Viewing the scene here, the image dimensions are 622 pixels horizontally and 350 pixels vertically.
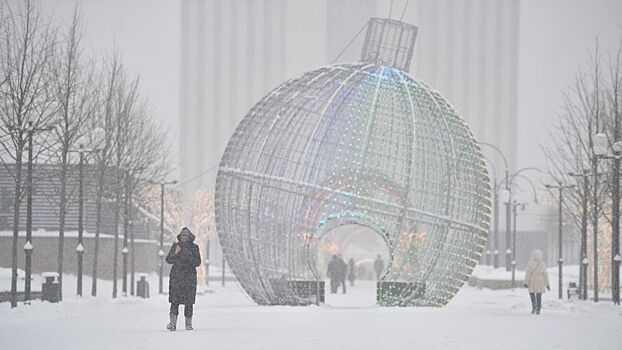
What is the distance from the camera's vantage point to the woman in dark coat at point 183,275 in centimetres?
1527

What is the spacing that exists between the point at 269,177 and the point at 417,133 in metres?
3.46

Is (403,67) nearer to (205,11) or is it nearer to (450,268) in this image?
(450,268)

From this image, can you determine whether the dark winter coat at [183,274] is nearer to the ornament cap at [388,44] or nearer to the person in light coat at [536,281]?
the person in light coat at [536,281]

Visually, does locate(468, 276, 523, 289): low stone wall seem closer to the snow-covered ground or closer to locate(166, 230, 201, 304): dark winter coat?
the snow-covered ground

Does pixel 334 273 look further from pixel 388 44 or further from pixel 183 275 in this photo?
pixel 183 275

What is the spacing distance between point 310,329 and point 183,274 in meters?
2.13

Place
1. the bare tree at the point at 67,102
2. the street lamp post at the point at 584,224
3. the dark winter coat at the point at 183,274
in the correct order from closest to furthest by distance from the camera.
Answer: the dark winter coat at the point at 183,274 → the bare tree at the point at 67,102 → the street lamp post at the point at 584,224

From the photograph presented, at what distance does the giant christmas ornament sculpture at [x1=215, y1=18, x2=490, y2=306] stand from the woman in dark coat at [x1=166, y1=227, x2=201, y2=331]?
8.17 meters

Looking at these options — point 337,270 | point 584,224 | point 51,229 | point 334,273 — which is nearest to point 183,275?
point 584,224

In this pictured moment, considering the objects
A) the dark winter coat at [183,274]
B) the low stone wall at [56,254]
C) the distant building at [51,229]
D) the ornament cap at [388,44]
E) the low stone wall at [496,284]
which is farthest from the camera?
the low stone wall at [496,284]

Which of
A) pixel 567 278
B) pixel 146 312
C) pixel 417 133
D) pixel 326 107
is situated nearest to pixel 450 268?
pixel 417 133

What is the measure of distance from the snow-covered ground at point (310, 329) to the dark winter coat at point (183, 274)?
1.69 ft

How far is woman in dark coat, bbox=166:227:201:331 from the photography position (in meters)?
15.3

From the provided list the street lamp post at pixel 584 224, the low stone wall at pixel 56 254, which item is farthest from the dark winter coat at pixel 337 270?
the low stone wall at pixel 56 254
